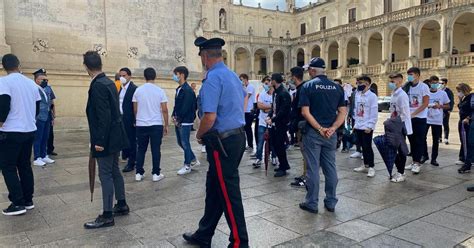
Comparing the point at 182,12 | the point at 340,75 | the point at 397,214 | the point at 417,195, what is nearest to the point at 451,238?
the point at 397,214

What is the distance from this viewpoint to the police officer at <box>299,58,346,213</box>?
15.6ft

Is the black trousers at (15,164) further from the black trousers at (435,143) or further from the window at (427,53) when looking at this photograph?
the window at (427,53)

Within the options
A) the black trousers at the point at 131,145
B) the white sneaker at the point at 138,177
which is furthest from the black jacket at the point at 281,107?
the black trousers at the point at 131,145

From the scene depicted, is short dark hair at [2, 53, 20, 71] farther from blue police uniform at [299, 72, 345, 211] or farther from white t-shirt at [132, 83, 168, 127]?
Result: blue police uniform at [299, 72, 345, 211]

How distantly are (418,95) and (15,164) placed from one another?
23.5ft

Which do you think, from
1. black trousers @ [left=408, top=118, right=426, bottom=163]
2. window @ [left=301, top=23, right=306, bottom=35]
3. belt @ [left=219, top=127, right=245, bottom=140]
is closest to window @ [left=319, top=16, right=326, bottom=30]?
window @ [left=301, top=23, right=306, bottom=35]

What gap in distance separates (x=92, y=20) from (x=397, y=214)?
1255cm

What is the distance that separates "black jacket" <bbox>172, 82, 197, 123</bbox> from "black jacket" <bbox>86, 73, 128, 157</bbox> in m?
2.94

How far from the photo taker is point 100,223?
4191mm

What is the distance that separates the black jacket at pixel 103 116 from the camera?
13.8 ft

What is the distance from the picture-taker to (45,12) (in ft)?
40.9

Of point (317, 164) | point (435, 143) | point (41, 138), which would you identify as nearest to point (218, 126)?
point (317, 164)

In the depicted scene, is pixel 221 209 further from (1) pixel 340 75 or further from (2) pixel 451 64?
(1) pixel 340 75

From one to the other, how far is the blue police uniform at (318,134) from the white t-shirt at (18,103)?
3.74 metres
